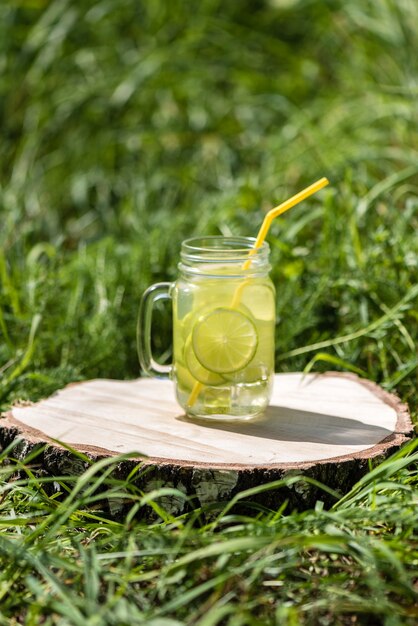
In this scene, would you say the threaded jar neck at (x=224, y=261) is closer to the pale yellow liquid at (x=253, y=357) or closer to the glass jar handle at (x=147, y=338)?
the pale yellow liquid at (x=253, y=357)

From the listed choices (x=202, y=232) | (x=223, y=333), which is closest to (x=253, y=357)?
(x=223, y=333)

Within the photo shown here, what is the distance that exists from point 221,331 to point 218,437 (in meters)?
0.27

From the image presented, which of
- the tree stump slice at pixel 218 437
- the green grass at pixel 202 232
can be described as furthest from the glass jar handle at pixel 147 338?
the green grass at pixel 202 232

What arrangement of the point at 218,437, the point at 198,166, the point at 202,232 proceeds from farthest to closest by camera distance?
the point at 198,166 → the point at 202,232 → the point at 218,437

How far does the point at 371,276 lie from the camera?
3203 millimetres

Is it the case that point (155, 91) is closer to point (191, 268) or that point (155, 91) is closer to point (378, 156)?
point (378, 156)

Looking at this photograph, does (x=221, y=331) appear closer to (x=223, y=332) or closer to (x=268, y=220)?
(x=223, y=332)

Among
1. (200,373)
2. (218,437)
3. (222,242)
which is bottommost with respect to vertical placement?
(218,437)

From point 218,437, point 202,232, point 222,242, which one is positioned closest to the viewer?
point 218,437

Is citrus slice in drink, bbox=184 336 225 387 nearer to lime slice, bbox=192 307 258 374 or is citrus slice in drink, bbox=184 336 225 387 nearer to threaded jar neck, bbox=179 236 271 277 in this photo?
lime slice, bbox=192 307 258 374

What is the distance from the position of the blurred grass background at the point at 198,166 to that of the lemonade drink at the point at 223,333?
0.60 m

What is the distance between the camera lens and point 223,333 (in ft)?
7.75

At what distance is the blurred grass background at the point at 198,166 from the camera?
10.7 ft

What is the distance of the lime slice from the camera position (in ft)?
7.79
